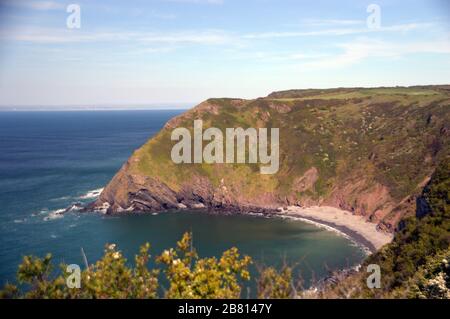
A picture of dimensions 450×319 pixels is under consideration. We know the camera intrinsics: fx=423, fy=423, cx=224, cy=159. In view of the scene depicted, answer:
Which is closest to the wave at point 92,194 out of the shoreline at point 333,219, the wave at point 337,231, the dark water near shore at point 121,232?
the dark water near shore at point 121,232

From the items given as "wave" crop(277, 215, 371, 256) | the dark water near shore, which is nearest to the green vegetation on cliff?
the dark water near shore

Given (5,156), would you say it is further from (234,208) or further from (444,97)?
(444,97)

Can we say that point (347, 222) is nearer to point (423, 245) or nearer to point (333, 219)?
point (333, 219)

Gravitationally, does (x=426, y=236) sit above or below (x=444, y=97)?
below

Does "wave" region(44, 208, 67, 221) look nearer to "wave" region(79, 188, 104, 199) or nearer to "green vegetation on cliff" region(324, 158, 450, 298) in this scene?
"wave" region(79, 188, 104, 199)

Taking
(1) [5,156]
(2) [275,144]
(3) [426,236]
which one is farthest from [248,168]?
(1) [5,156]

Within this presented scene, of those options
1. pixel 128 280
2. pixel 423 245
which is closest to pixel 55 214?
pixel 423 245

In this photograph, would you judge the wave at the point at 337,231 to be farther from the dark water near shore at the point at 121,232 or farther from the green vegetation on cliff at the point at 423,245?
the green vegetation on cliff at the point at 423,245
